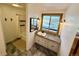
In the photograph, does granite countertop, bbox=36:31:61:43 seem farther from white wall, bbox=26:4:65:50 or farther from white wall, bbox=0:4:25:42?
white wall, bbox=0:4:25:42

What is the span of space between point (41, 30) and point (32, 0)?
0.77m

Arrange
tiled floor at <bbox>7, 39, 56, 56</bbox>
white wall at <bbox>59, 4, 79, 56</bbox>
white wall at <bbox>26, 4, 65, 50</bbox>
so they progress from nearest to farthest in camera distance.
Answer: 1. white wall at <bbox>59, 4, 79, 56</bbox>
2. white wall at <bbox>26, 4, 65, 50</bbox>
3. tiled floor at <bbox>7, 39, 56, 56</bbox>

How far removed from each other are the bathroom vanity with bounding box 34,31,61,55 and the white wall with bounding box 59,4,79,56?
0.09 metres

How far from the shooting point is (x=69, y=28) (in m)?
1.05

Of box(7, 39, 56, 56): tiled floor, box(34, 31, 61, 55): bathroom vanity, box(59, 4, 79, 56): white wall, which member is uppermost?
box(59, 4, 79, 56): white wall

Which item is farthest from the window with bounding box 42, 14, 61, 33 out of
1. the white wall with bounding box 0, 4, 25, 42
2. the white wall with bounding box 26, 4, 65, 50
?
the white wall with bounding box 0, 4, 25, 42

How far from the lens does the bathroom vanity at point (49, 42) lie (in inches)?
48.3

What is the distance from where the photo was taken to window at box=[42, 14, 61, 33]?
1.11 meters

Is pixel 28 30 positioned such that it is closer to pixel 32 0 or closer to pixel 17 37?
pixel 17 37

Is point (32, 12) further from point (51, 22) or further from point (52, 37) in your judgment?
point (52, 37)

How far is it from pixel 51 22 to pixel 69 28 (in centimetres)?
28

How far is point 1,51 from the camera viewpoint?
1.07m

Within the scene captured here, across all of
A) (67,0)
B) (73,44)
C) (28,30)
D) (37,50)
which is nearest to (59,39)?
(73,44)

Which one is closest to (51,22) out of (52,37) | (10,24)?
(52,37)
